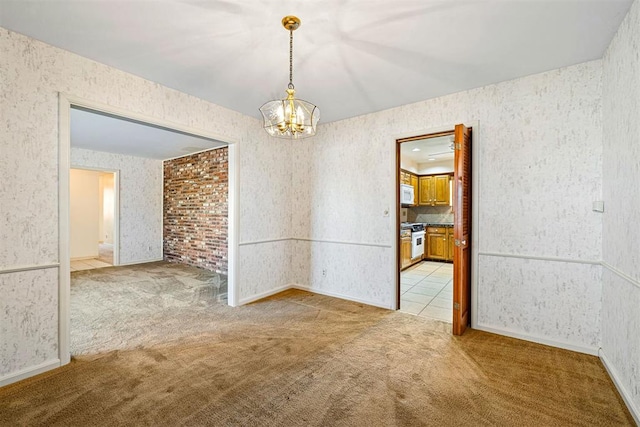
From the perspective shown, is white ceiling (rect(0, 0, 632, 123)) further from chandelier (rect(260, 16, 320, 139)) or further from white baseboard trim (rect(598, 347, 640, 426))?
white baseboard trim (rect(598, 347, 640, 426))

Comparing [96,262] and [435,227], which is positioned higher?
[435,227]

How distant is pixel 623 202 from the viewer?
2057 millimetres

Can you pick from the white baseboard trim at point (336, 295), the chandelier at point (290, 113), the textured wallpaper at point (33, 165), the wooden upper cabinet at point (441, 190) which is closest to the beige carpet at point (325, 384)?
the textured wallpaper at point (33, 165)

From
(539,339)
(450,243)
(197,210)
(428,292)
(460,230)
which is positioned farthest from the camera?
(450,243)

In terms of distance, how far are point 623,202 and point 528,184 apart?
0.84 metres

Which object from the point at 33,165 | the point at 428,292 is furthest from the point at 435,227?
the point at 33,165

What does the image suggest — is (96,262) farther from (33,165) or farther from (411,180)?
(411,180)

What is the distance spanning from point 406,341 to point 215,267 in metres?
4.35

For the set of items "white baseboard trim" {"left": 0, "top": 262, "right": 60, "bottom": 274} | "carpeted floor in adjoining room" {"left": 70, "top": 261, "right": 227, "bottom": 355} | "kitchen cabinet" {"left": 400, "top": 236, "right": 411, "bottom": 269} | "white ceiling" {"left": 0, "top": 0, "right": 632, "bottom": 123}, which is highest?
"white ceiling" {"left": 0, "top": 0, "right": 632, "bottom": 123}

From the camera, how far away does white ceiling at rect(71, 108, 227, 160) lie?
4242 mm

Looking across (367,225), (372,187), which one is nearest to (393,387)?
(367,225)

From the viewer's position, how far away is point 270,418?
179 centimetres

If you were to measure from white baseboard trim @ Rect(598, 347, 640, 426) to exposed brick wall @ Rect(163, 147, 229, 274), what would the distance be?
540cm

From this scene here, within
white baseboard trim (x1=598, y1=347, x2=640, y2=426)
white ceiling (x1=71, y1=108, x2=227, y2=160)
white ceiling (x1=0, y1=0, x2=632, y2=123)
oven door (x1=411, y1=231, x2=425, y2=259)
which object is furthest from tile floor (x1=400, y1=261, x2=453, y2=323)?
white ceiling (x1=71, y1=108, x2=227, y2=160)
